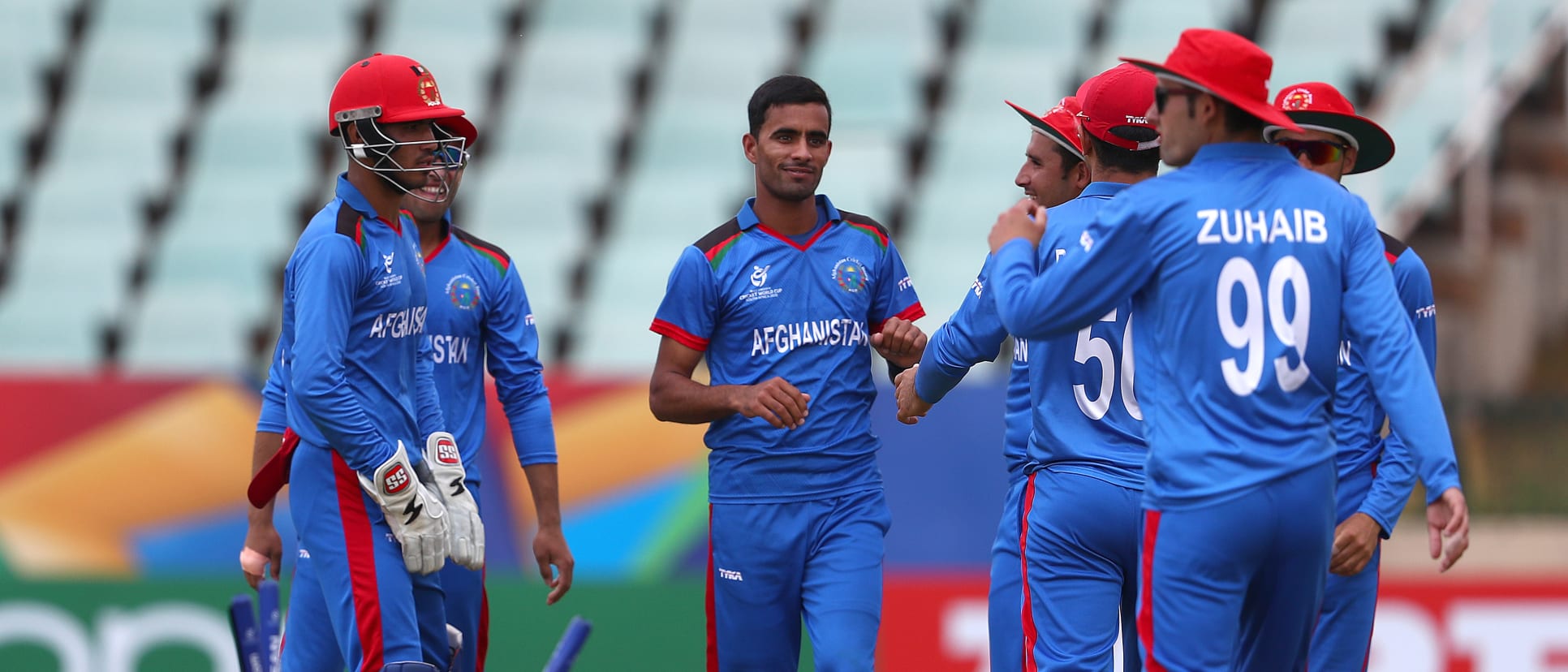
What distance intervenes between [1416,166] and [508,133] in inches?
250

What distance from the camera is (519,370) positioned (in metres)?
6.44

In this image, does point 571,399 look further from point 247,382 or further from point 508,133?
point 508,133

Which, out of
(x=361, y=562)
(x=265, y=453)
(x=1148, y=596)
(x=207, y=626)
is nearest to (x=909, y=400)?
(x=1148, y=596)

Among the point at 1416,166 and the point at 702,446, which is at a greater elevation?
the point at 1416,166

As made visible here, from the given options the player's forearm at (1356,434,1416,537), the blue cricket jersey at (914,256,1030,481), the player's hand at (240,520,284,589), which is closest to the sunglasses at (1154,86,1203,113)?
the blue cricket jersey at (914,256,1030,481)

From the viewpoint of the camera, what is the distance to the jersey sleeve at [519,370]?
6.34 metres

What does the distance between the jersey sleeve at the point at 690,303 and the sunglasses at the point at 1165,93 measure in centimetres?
180

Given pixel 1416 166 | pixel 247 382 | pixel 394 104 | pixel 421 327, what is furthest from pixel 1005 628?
pixel 1416 166

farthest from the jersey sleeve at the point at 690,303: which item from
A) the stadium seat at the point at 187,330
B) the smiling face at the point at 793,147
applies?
the stadium seat at the point at 187,330

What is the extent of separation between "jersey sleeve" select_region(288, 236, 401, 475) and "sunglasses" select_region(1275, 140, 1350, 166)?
293 centimetres

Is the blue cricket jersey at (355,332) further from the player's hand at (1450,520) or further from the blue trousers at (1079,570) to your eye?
the player's hand at (1450,520)

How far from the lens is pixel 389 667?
16.2ft

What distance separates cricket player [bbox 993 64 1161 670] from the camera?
17.1 feet

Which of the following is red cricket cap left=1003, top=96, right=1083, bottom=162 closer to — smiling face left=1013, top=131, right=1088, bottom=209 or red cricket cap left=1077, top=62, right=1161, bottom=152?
smiling face left=1013, top=131, right=1088, bottom=209
